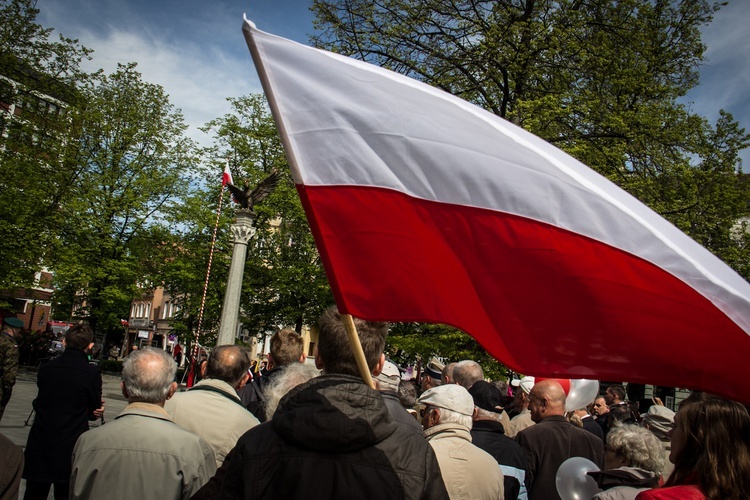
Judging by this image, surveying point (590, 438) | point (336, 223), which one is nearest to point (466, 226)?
point (336, 223)

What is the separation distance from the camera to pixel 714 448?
8.28 ft

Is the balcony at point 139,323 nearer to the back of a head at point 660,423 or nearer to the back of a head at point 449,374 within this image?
the back of a head at point 449,374

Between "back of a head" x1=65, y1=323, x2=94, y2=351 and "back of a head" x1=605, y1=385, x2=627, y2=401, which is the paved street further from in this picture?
"back of a head" x1=605, y1=385, x2=627, y2=401

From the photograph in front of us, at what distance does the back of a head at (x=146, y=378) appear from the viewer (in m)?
3.57

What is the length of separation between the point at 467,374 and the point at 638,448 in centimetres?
239

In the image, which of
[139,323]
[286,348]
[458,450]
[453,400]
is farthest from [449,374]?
[139,323]

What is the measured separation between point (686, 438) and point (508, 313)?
81 centimetres

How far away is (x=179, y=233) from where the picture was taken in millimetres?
32281

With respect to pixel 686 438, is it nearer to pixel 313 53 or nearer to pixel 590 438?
pixel 313 53

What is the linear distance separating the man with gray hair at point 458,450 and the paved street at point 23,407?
6111 millimetres

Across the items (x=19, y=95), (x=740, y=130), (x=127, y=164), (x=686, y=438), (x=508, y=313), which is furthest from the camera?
(x=127, y=164)

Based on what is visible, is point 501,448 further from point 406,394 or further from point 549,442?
point 406,394

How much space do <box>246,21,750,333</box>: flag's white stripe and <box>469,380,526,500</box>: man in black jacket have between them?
2328 mm

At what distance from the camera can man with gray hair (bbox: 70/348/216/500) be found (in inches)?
127
